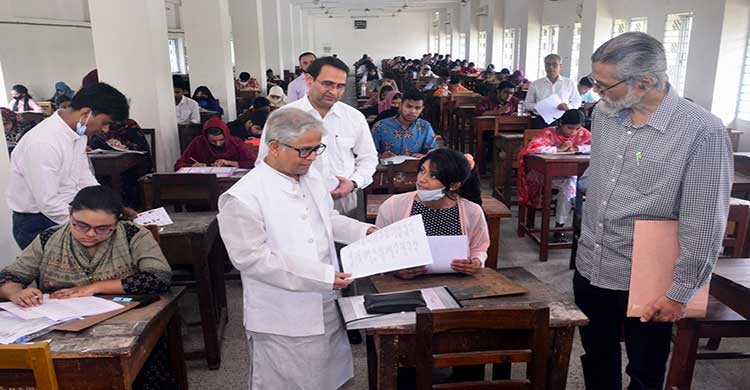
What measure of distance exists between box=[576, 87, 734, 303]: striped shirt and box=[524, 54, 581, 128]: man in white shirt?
5.06 m

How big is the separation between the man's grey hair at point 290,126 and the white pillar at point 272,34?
40.2 ft

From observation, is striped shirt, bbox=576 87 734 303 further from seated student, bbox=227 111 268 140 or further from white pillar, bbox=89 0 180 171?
white pillar, bbox=89 0 180 171

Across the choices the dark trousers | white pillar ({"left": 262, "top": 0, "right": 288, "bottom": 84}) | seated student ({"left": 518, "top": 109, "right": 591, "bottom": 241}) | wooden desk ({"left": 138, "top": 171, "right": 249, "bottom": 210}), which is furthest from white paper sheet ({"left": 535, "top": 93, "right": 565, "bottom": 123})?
white pillar ({"left": 262, "top": 0, "right": 288, "bottom": 84})

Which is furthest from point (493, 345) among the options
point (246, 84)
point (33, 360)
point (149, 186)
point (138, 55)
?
point (246, 84)

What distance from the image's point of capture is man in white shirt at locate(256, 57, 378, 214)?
110 inches

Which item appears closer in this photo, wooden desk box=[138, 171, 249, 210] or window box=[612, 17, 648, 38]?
wooden desk box=[138, 171, 249, 210]

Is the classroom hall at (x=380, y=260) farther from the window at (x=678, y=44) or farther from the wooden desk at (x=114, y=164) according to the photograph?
the window at (x=678, y=44)

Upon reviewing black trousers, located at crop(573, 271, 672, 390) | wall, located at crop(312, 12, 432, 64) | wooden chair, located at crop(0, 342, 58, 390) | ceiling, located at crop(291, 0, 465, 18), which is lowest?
black trousers, located at crop(573, 271, 672, 390)

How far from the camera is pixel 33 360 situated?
5.07ft

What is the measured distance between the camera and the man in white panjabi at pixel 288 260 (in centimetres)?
176

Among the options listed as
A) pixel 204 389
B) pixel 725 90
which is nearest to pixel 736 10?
pixel 725 90

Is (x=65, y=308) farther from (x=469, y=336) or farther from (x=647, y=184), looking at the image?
(x=647, y=184)

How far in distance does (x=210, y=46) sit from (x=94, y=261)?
5792 millimetres

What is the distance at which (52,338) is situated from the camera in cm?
171
